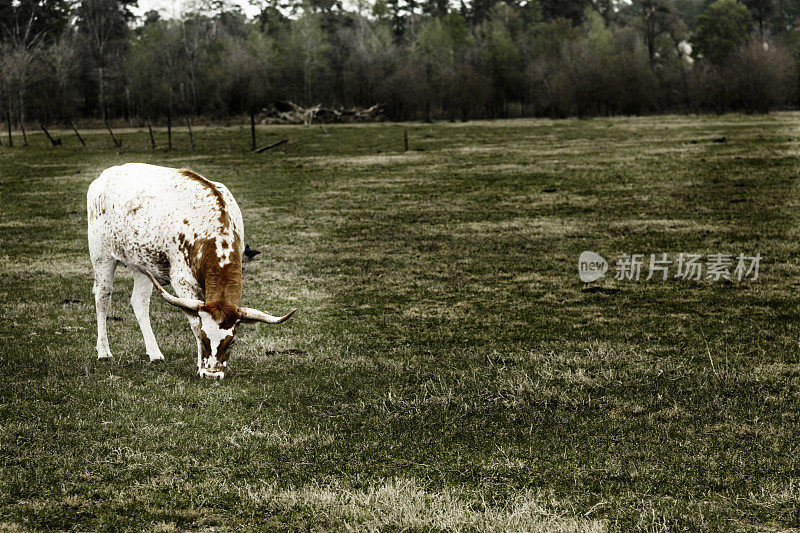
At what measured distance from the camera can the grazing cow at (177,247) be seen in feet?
26.8

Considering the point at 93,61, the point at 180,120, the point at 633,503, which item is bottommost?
the point at 633,503

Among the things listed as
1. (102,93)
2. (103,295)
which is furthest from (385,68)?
(103,295)

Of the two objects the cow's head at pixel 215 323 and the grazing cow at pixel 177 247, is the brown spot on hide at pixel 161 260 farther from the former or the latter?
the cow's head at pixel 215 323

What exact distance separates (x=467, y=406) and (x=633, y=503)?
2.33 meters

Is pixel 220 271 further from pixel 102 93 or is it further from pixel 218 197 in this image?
pixel 102 93

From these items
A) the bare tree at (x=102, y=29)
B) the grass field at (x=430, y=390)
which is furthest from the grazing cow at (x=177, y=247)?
the bare tree at (x=102, y=29)

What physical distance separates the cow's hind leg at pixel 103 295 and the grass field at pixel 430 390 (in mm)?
221

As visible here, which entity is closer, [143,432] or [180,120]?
[143,432]

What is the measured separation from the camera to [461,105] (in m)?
84.7

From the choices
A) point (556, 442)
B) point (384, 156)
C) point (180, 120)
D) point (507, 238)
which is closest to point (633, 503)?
point (556, 442)

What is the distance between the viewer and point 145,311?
32.0 feet

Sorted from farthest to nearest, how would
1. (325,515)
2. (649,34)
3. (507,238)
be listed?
1. (649,34)
2. (507,238)
3. (325,515)

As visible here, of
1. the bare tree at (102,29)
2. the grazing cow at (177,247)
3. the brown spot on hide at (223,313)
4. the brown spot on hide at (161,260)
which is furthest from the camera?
the bare tree at (102,29)

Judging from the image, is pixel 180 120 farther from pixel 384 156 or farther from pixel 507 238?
pixel 507 238
